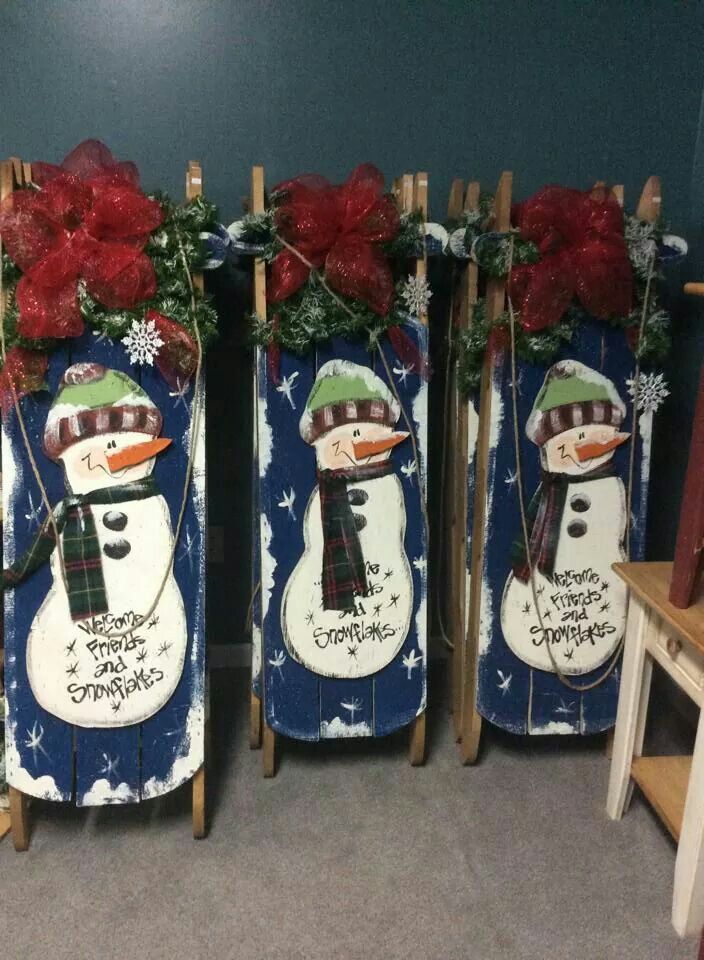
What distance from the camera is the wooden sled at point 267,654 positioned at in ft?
6.18

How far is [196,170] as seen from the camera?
1.77m

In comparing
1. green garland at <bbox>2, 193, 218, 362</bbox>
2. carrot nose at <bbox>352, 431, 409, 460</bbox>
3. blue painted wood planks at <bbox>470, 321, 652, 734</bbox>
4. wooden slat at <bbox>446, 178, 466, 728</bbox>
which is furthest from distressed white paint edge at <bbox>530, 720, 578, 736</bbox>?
green garland at <bbox>2, 193, 218, 362</bbox>

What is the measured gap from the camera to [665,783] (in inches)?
73.3

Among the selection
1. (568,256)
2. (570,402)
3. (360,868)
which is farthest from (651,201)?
(360,868)

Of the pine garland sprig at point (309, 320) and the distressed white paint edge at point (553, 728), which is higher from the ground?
Result: the pine garland sprig at point (309, 320)

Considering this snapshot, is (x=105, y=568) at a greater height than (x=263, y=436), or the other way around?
(x=263, y=436)

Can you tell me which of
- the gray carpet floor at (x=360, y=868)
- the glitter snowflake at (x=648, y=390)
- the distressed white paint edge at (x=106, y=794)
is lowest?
the gray carpet floor at (x=360, y=868)

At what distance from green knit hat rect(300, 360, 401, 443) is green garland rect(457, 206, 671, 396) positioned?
0.27m

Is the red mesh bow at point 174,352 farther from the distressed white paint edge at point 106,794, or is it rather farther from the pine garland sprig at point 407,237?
the distressed white paint edge at point 106,794

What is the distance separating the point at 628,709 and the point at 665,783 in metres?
0.17

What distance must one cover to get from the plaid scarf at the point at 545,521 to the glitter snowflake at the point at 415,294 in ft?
1.61

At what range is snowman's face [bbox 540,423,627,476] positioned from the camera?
200cm

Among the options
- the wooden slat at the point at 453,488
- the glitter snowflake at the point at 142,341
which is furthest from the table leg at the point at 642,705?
the glitter snowflake at the point at 142,341

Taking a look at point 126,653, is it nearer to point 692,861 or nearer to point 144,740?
point 144,740
